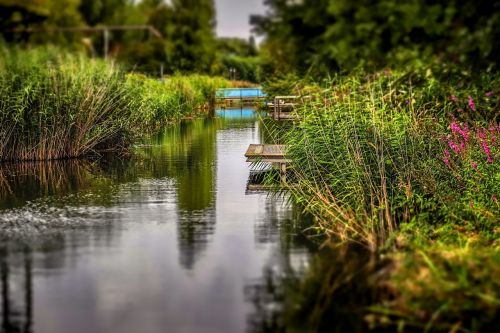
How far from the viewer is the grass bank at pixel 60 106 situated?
15.9 metres

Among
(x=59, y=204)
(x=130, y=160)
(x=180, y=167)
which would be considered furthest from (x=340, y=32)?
(x=130, y=160)

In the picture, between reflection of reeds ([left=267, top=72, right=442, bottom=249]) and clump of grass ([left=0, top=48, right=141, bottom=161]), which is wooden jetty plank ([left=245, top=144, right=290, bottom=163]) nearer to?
reflection of reeds ([left=267, top=72, right=442, bottom=249])

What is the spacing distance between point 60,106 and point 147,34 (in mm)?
37622

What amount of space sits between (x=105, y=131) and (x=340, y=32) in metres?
12.0

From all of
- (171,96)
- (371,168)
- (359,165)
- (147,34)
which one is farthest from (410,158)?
(147,34)

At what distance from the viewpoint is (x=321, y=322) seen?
6.19 meters

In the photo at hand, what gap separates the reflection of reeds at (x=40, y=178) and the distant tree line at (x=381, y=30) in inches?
261

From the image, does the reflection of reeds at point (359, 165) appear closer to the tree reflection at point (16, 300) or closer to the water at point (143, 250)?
the water at point (143, 250)

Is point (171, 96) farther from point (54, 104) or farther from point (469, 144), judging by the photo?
point (469, 144)

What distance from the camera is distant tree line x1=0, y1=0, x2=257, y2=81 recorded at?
3872 cm

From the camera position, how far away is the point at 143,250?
8680mm

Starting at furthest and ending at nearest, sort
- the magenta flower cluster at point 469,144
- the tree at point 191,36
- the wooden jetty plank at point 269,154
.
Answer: the tree at point 191,36
the wooden jetty plank at point 269,154
the magenta flower cluster at point 469,144

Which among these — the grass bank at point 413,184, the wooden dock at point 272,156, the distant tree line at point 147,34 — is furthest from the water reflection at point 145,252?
the distant tree line at point 147,34

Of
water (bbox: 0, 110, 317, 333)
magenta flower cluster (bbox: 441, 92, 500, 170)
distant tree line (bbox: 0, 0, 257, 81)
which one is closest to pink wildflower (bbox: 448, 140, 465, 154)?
magenta flower cluster (bbox: 441, 92, 500, 170)
